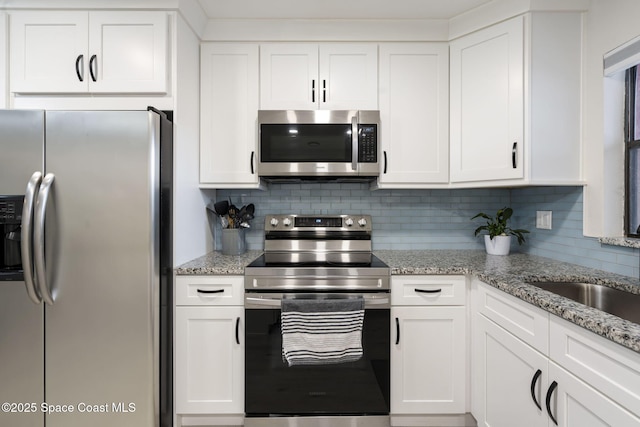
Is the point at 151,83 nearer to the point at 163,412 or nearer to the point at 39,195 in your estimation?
the point at 39,195

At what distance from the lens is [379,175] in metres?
2.09

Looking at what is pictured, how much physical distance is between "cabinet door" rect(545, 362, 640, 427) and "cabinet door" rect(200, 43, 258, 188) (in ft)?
5.81

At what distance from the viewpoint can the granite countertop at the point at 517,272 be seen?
94 centimetres

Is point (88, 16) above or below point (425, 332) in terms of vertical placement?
above

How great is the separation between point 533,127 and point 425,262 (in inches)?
37.5

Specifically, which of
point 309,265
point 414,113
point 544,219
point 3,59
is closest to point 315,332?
point 309,265

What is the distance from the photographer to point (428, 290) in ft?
5.80

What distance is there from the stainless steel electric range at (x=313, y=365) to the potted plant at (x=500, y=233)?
93cm

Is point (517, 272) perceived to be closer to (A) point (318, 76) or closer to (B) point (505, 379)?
(B) point (505, 379)

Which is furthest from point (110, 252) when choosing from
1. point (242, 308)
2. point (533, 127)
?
point (533, 127)

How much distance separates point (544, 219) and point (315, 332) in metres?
1.63

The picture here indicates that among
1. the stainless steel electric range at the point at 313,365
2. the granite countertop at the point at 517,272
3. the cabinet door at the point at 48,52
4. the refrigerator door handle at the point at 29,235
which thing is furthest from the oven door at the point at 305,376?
the cabinet door at the point at 48,52

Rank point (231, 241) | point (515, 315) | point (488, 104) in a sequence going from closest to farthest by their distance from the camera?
1. point (515, 315)
2. point (488, 104)
3. point (231, 241)

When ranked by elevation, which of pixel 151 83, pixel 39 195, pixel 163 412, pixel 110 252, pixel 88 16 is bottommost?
pixel 163 412
